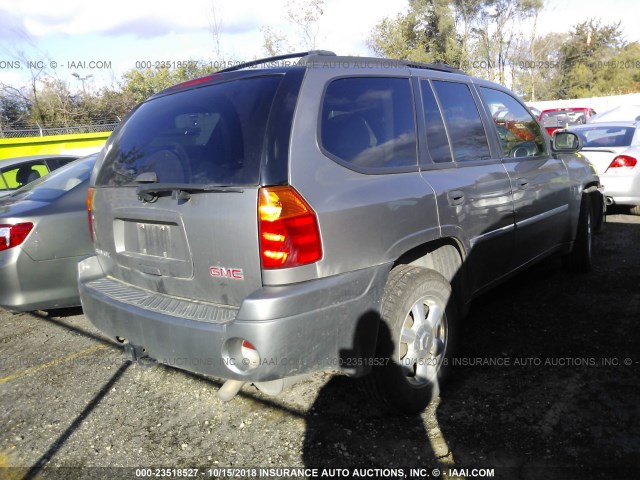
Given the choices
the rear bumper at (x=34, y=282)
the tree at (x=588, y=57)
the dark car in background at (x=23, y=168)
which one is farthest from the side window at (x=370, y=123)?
the tree at (x=588, y=57)

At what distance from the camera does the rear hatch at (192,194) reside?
2.25 meters

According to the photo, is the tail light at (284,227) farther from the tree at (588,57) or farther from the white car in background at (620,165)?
the tree at (588,57)

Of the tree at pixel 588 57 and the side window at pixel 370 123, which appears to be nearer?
the side window at pixel 370 123

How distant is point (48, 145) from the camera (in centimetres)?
1315

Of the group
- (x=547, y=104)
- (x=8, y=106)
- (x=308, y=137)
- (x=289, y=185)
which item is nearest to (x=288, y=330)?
(x=289, y=185)

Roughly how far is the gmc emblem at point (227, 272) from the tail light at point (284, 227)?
14 centimetres

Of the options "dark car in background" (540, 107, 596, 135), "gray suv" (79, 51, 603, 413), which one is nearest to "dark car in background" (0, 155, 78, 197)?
"gray suv" (79, 51, 603, 413)

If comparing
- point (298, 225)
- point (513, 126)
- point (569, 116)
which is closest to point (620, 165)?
point (513, 126)

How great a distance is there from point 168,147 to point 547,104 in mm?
33745

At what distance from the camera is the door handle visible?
9.54 feet

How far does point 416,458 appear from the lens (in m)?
2.49

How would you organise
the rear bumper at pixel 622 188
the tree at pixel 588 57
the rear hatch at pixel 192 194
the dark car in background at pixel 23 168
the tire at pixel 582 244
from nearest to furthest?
the rear hatch at pixel 192 194
the tire at pixel 582 244
the dark car in background at pixel 23 168
the rear bumper at pixel 622 188
the tree at pixel 588 57

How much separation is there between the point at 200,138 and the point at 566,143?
333 centimetres

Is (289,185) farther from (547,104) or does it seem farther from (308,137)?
(547,104)
